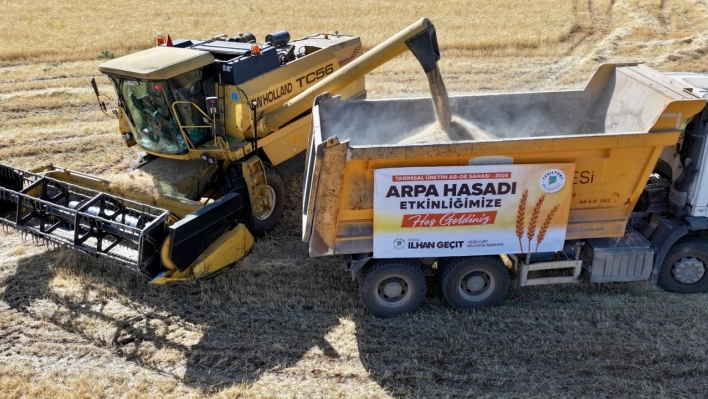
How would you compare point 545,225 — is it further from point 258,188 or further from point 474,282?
point 258,188

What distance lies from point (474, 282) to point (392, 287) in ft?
2.76

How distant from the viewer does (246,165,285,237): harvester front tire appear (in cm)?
789

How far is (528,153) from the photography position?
570 cm

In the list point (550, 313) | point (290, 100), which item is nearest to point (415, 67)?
point (290, 100)

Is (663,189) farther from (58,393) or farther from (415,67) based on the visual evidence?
(415,67)

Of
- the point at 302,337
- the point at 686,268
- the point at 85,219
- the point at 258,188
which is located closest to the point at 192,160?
the point at 258,188

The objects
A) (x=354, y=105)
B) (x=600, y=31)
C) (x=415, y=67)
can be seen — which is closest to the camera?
(x=354, y=105)

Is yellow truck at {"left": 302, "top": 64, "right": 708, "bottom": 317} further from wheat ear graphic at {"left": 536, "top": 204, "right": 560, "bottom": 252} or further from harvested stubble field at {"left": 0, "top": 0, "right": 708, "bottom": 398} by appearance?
harvested stubble field at {"left": 0, "top": 0, "right": 708, "bottom": 398}

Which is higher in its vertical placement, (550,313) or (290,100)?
(290,100)

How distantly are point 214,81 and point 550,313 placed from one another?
4.70 metres

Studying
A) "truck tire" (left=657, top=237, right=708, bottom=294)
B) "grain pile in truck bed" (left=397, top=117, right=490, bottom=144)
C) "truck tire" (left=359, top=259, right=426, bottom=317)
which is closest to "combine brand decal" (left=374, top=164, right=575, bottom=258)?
"truck tire" (left=359, top=259, right=426, bottom=317)

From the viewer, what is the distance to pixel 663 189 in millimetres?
6523

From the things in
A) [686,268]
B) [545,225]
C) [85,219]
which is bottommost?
[686,268]

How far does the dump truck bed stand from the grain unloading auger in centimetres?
59
